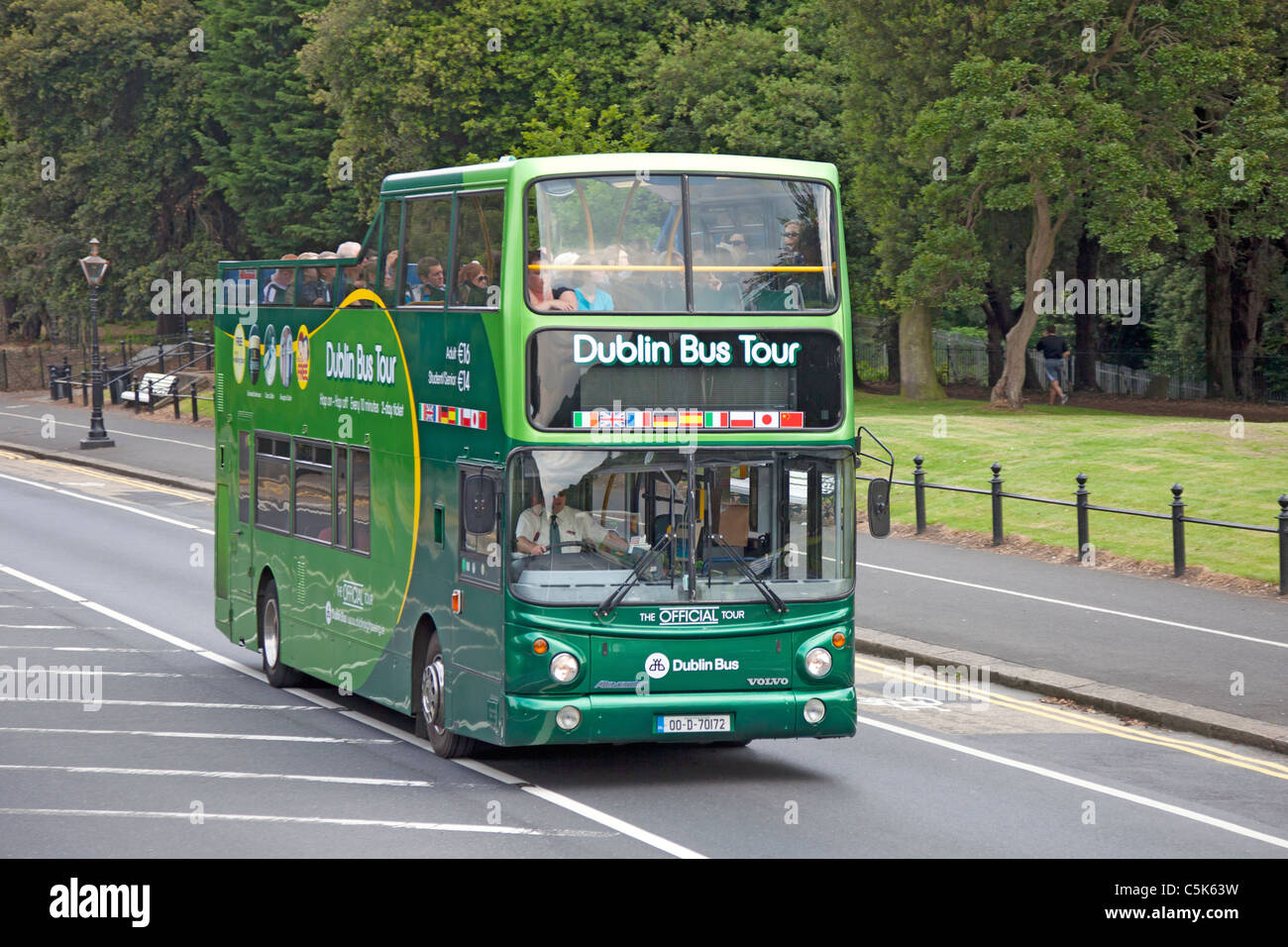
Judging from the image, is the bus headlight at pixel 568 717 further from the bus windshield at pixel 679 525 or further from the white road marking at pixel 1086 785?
the white road marking at pixel 1086 785

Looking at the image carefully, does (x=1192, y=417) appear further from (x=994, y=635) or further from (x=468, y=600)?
(x=468, y=600)

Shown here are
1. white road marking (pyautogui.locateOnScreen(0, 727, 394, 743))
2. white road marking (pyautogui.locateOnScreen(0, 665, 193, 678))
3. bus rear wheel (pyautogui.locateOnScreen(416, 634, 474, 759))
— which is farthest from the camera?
white road marking (pyautogui.locateOnScreen(0, 665, 193, 678))

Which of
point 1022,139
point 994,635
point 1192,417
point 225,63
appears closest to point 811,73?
point 1022,139

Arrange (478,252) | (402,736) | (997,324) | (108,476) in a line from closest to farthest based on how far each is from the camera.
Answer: (478,252) < (402,736) < (108,476) < (997,324)

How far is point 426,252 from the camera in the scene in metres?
12.5

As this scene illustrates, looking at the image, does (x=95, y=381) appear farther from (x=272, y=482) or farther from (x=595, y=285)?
(x=595, y=285)

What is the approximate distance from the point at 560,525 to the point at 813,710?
2.04 metres

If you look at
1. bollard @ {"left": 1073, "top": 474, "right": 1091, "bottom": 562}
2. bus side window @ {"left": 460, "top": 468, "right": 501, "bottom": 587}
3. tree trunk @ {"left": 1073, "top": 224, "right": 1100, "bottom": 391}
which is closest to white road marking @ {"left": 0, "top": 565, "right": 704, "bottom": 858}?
bus side window @ {"left": 460, "top": 468, "right": 501, "bottom": 587}

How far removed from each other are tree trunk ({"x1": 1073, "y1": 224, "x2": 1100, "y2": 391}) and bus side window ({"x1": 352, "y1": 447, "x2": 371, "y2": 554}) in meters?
40.2

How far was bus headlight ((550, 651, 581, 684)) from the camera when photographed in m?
11.0

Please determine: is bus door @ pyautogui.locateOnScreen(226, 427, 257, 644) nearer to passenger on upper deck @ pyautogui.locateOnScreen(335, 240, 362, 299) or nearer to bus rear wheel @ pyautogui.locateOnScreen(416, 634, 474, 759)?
passenger on upper deck @ pyautogui.locateOnScreen(335, 240, 362, 299)

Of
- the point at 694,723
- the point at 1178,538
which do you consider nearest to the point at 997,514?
the point at 1178,538

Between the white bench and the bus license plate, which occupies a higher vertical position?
the white bench

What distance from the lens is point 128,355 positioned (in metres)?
62.7
